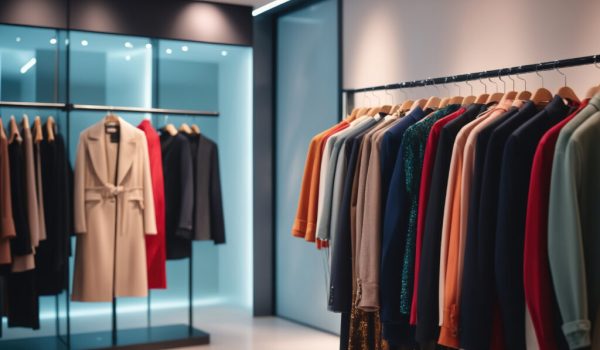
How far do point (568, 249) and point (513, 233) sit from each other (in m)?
0.23

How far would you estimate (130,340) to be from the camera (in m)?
5.47

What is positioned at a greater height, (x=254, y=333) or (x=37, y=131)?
(x=37, y=131)

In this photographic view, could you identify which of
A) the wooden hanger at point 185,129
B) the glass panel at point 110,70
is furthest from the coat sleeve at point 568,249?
the glass panel at point 110,70

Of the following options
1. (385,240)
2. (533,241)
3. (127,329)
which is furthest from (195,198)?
(533,241)

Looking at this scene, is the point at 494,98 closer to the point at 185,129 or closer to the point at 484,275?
the point at 484,275

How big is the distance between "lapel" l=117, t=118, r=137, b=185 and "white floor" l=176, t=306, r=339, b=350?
4.58ft

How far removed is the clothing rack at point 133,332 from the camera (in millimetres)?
5336

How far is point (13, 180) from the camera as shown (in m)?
4.90

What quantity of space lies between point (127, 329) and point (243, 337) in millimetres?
893

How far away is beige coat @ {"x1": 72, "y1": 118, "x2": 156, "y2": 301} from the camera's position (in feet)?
17.1

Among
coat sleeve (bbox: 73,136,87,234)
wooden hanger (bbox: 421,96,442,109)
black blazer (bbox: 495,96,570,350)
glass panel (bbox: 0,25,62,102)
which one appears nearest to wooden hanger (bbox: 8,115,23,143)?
glass panel (bbox: 0,25,62,102)

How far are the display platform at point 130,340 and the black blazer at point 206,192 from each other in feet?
2.46

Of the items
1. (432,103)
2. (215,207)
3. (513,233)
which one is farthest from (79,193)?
(513,233)

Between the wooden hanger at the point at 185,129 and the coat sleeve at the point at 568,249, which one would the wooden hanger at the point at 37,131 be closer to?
the wooden hanger at the point at 185,129
